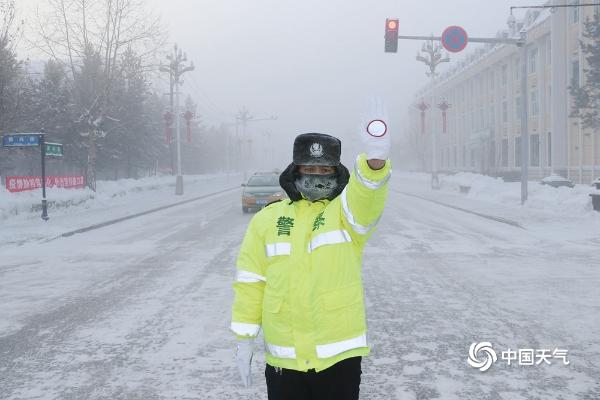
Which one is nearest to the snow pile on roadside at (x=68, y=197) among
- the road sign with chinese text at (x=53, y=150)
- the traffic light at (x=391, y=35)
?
the road sign with chinese text at (x=53, y=150)

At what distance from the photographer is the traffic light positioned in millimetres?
18266

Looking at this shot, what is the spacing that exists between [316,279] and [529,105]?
157ft

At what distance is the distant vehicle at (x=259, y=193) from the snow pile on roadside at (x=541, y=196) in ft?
32.0

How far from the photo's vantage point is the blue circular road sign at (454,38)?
58.6 ft

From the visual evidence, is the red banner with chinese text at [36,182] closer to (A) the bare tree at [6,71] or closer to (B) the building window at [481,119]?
(A) the bare tree at [6,71]

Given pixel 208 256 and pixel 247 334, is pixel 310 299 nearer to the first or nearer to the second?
pixel 247 334

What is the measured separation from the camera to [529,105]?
46.1m

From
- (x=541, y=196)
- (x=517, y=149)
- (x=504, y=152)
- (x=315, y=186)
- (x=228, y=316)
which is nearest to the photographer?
(x=315, y=186)

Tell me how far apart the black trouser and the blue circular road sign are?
16.7 metres

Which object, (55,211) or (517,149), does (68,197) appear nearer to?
(55,211)

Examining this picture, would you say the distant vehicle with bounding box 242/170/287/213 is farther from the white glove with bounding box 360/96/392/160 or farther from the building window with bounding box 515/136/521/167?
the building window with bounding box 515/136/521/167

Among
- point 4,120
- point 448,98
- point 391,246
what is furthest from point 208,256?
point 448,98

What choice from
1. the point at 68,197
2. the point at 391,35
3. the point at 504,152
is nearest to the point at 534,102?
the point at 504,152

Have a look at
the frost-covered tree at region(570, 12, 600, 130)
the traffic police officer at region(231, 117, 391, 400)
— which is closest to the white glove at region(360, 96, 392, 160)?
the traffic police officer at region(231, 117, 391, 400)
